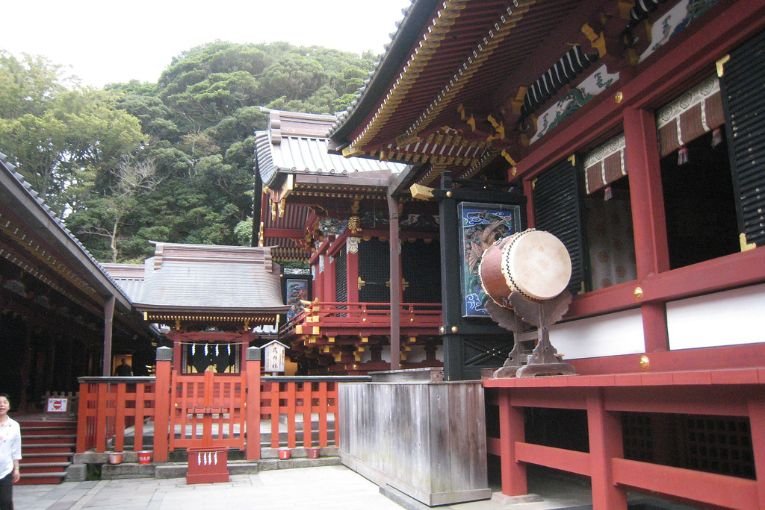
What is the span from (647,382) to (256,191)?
752 inches

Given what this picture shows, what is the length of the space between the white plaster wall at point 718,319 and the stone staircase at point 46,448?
30.7 ft

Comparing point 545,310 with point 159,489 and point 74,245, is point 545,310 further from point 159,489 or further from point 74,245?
point 74,245

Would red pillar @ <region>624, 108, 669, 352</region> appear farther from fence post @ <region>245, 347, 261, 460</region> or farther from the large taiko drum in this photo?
fence post @ <region>245, 347, 261, 460</region>

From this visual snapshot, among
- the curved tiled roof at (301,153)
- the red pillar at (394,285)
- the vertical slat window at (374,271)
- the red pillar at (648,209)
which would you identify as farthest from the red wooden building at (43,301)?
the red pillar at (648,209)

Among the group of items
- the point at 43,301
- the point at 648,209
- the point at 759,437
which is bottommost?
the point at 759,437

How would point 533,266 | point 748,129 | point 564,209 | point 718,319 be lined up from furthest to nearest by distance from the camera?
point 564,209
point 533,266
point 718,319
point 748,129

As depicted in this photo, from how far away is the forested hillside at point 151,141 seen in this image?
3828 cm

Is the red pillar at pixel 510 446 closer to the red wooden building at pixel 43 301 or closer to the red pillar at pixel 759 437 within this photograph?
the red pillar at pixel 759 437

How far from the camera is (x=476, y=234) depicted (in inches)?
288

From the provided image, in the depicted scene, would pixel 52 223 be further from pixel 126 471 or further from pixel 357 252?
pixel 357 252

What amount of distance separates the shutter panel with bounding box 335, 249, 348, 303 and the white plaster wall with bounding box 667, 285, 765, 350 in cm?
1079

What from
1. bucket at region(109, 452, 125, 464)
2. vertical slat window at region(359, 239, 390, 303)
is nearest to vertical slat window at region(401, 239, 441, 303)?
vertical slat window at region(359, 239, 390, 303)

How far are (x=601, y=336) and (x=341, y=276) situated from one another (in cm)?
1066

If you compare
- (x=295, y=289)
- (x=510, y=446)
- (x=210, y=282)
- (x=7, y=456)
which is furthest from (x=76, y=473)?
(x=295, y=289)
